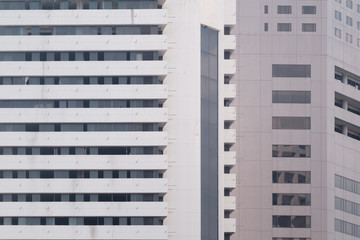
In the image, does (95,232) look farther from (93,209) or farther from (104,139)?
(104,139)

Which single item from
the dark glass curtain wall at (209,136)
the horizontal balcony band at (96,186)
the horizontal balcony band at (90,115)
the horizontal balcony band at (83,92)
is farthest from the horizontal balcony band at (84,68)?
the horizontal balcony band at (96,186)

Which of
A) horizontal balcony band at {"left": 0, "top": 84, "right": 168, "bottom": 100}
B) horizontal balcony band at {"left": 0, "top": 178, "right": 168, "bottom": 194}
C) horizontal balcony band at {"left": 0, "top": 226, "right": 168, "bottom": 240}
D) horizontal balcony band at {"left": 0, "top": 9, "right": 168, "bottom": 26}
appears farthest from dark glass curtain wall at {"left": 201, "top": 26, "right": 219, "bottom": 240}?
horizontal balcony band at {"left": 0, "top": 9, "right": 168, "bottom": 26}

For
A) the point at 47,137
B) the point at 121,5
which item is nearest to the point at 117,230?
the point at 47,137

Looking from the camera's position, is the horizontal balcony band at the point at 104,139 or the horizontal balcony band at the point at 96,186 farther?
the horizontal balcony band at the point at 104,139

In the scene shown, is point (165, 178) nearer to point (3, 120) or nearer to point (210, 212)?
point (210, 212)

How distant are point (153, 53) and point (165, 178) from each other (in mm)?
15169

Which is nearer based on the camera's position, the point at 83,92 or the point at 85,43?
the point at 83,92

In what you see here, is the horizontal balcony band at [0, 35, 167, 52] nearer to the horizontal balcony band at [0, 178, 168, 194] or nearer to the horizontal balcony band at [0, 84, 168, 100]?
the horizontal balcony band at [0, 84, 168, 100]

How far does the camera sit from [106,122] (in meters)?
189

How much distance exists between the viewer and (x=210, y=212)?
19162 centimetres

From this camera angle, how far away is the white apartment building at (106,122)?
188 meters

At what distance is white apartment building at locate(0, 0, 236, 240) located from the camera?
188125 mm

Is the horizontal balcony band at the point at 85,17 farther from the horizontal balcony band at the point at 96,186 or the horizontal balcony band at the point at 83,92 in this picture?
the horizontal balcony band at the point at 96,186

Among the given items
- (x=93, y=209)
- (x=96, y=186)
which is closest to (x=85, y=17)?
(x=96, y=186)
